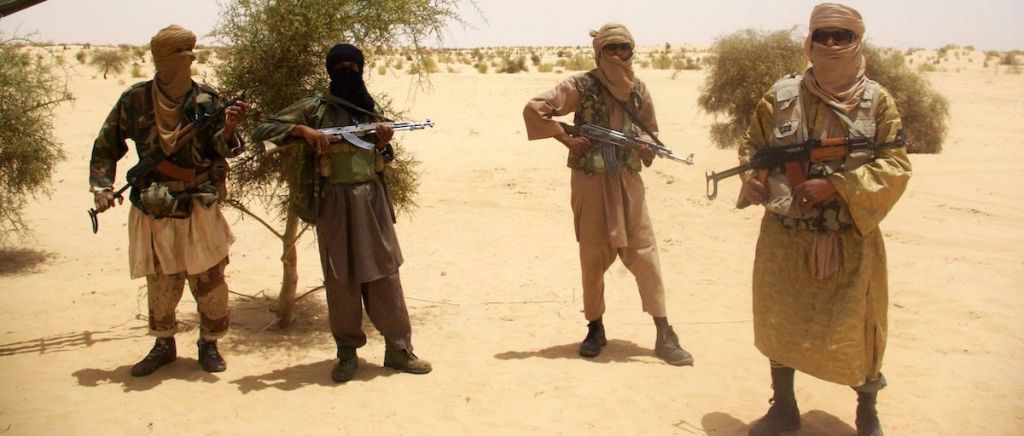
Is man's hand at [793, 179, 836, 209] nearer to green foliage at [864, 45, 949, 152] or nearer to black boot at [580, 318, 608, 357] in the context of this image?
black boot at [580, 318, 608, 357]

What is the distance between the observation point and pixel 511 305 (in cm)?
750

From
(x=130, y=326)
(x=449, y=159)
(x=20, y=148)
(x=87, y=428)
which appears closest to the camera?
(x=87, y=428)

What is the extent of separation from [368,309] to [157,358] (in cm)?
146

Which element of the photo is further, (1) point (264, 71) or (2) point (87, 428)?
(1) point (264, 71)

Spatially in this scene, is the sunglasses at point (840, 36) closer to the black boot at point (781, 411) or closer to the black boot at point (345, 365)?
the black boot at point (781, 411)

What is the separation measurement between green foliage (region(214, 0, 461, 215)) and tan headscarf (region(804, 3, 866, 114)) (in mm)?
3276

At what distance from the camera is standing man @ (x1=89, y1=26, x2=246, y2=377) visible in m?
5.09

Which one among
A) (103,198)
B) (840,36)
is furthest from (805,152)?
(103,198)

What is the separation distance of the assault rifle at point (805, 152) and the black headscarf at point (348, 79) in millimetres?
2463

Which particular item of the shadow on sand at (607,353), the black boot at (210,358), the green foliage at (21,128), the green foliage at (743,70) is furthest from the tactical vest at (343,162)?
the green foliage at (743,70)

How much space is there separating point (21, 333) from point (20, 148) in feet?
10.1

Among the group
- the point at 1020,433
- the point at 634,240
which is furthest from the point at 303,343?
the point at 1020,433

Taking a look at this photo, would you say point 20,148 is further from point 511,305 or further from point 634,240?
point 634,240

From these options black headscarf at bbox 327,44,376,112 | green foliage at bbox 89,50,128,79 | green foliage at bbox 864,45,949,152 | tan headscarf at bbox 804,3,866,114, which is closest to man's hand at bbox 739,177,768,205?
tan headscarf at bbox 804,3,866,114
